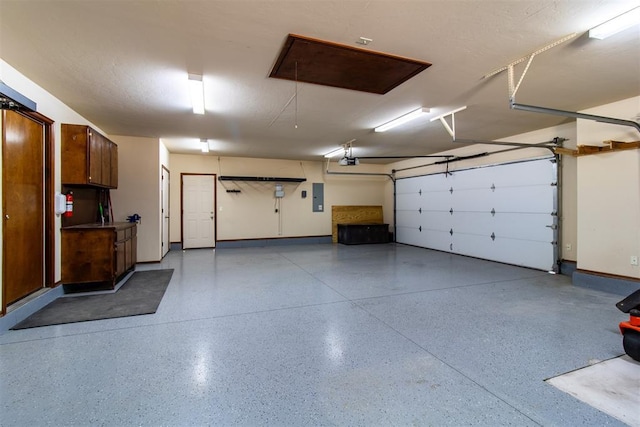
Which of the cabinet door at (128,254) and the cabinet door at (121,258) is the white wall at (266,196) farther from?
the cabinet door at (121,258)

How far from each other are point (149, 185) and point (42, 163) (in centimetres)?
257

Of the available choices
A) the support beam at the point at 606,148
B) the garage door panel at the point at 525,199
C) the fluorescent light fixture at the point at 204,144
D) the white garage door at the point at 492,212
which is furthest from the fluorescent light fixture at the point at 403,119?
the fluorescent light fixture at the point at 204,144

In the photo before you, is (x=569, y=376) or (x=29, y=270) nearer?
(x=569, y=376)

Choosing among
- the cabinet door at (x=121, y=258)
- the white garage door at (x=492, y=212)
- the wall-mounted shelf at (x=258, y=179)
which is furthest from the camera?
the wall-mounted shelf at (x=258, y=179)

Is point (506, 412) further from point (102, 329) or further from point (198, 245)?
point (198, 245)

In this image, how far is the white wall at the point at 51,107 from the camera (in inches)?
126

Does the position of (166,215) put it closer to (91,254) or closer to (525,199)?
(91,254)

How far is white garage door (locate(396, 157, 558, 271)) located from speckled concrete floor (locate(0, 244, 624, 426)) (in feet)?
5.76

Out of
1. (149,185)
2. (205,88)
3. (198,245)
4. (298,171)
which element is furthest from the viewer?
(298,171)

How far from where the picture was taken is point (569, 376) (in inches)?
86.0

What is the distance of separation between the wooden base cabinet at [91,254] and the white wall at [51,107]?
0.11 metres

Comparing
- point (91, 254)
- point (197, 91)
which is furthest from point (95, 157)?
point (197, 91)

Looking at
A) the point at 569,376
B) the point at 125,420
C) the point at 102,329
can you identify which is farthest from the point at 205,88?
the point at 569,376

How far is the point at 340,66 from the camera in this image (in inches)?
123
